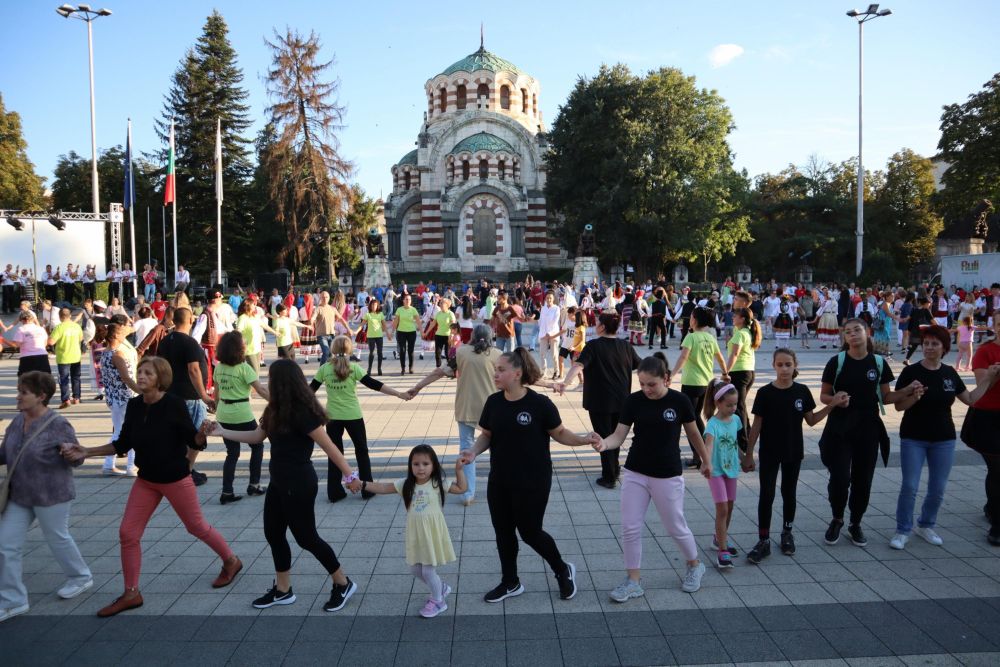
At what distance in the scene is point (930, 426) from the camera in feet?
18.5

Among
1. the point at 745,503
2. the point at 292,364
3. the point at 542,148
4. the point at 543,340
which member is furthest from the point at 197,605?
the point at 542,148

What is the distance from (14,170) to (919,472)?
177 ft

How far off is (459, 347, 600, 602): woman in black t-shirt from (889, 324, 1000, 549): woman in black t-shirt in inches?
109

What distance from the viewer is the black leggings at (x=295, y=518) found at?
4570 millimetres

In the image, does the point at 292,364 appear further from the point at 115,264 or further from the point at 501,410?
the point at 115,264

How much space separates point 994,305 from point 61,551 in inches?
814

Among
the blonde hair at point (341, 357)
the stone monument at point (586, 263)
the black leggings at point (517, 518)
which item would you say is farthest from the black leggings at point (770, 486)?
the stone monument at point (586, 263)

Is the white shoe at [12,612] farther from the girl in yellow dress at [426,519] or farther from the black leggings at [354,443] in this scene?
the black leggings at [354,443]

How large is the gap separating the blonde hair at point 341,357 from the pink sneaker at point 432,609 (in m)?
2.44

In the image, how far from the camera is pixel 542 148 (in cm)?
5100

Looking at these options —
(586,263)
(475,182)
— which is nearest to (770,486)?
(586,263)

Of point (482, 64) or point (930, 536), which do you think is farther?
point (482, 64)

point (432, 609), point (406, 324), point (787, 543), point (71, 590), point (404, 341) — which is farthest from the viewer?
point (404, 341)

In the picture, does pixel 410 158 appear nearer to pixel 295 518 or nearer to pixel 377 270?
pixel 377 270
